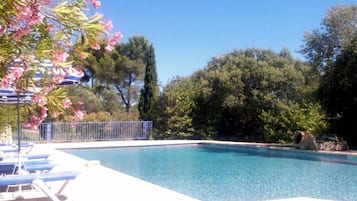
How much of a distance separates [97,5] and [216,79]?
20640 millimetres

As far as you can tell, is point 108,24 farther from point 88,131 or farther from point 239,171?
point 88,131

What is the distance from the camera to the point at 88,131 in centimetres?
2233

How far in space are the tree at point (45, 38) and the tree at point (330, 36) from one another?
17.3m

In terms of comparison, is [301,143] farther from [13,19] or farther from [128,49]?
→ [128,49]

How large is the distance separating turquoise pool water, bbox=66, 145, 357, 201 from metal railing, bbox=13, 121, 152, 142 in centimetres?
352

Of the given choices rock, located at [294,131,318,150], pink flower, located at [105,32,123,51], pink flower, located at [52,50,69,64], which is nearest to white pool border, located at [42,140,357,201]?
pink flower, located at [105,32,123,51]

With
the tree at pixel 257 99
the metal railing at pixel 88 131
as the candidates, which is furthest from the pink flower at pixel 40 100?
the metal railing at pixel 88 131

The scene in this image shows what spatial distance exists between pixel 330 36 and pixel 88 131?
524 inches

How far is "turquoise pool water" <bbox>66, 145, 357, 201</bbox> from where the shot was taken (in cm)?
884

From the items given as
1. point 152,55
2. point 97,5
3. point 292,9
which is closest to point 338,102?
point 292,9

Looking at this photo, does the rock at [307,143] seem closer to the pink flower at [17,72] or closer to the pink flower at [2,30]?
the pink flower at [17,72]

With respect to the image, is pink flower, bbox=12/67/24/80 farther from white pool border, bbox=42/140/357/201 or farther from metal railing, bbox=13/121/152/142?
metal railing, bbox=13/121/152/142

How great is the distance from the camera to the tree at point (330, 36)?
18.6 meters

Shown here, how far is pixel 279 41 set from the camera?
26984mm
